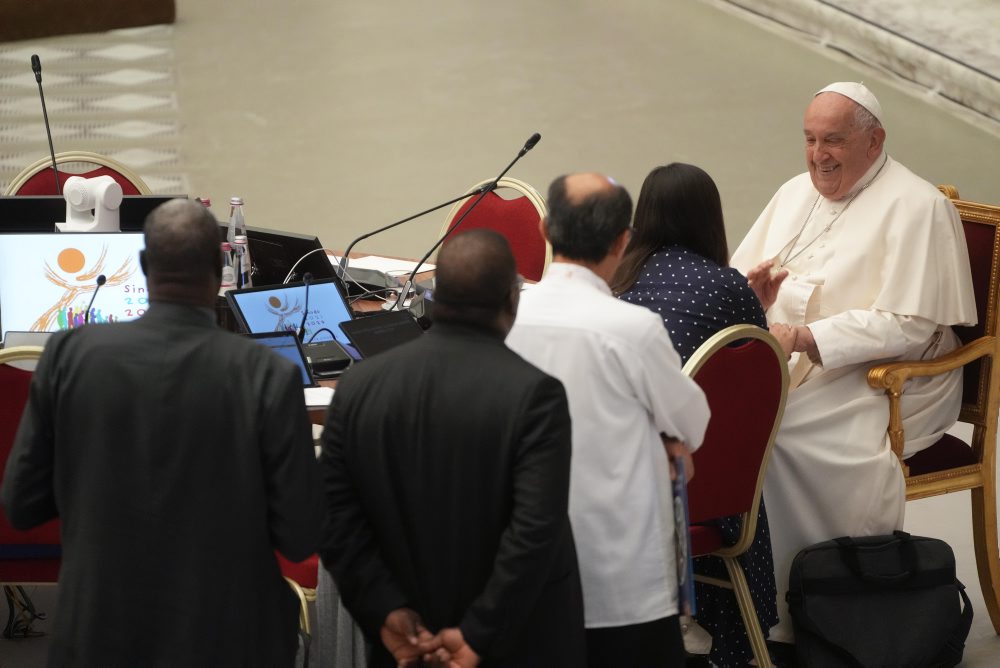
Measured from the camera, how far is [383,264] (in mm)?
3973

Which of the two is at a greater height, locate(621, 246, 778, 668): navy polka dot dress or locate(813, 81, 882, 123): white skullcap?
locate(813, 81, 882, 123): white skullcap

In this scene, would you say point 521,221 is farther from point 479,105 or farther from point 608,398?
point 479,105

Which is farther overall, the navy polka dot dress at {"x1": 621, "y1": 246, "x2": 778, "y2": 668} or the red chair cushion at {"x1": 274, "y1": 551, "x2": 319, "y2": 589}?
the navy polka dot dress at {"x1": 621, "y1": 246, "x2": 778, "y2": 668}

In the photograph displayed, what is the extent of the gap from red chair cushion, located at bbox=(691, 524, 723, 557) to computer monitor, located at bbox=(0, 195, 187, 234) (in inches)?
61.8

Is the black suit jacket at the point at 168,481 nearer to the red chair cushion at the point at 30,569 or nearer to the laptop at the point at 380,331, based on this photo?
the red chair cushion at the point at 30,569

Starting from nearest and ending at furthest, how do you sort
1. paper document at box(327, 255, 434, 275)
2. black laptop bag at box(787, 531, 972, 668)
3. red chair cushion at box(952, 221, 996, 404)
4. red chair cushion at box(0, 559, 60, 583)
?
red chair cushion at box(0, 559, 60, 583)
black laptop bag at box(787, 531, 972, 668)
red chair cushion at box(952, 221, 996, 404)
paper document at box(327, 255, 434, 275)

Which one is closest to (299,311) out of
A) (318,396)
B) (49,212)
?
(318,396)

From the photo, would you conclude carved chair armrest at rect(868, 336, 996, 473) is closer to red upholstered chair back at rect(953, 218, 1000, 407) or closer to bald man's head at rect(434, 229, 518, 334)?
red upholstered chair back at rect(953, 218, 1000, 407)

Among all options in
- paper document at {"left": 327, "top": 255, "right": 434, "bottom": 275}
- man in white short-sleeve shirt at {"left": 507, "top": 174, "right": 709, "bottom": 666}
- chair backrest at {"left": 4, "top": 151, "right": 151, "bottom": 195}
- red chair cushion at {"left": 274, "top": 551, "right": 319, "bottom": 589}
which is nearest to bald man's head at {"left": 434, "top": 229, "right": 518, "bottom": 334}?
man in white short-sleeve shirt at {"left": 507, "top": 174, "right": 709, "bottom": 666}

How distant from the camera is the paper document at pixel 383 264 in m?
3.89

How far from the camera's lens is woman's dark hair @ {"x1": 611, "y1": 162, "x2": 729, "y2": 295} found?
112 inches

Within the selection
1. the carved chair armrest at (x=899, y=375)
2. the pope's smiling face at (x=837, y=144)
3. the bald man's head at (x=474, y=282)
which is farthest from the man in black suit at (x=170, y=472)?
the pope's smiling face at (x=837, y=144)

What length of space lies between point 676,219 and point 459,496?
1.19 meters

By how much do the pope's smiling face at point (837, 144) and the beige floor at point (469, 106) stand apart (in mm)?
2545
